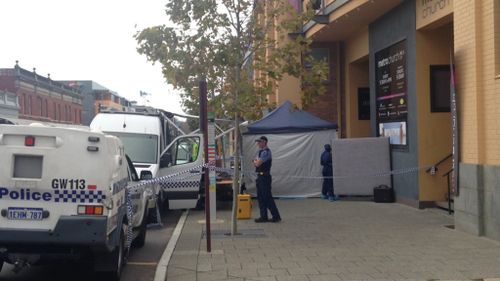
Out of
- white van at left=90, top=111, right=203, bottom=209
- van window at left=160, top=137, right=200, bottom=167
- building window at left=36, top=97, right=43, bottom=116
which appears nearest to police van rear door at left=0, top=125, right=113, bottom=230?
white van at left=90, top=111, right=203, bottom=209

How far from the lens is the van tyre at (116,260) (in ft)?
24.4

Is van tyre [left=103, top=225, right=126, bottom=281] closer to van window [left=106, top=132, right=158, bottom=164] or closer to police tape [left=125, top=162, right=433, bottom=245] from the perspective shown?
police tape [left=125, top=162, right=433, bottom=245]

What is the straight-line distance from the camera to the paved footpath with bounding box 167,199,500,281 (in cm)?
784

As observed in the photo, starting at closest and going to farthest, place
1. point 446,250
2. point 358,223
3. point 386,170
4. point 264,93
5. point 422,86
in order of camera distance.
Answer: point 446,250 → point 264,93 → point 358,223 → point 422,86 → point 386,170

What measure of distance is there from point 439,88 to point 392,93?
179 cm

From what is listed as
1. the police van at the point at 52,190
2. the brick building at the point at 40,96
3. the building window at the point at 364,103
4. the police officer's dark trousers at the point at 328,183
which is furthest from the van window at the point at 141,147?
the brick building at the point at 40,96

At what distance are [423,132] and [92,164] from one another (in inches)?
384

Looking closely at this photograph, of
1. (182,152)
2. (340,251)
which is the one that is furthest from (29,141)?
(182,152)

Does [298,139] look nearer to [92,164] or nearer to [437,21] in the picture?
[437,21]

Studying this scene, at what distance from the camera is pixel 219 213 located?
51.2 ft

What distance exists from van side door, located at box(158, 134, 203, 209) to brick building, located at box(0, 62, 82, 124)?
50.1 metres

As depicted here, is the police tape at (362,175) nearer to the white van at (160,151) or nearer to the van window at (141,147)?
the white van at (160,151)

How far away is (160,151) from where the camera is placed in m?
15.4

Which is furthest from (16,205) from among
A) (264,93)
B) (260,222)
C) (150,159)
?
(150,159)
